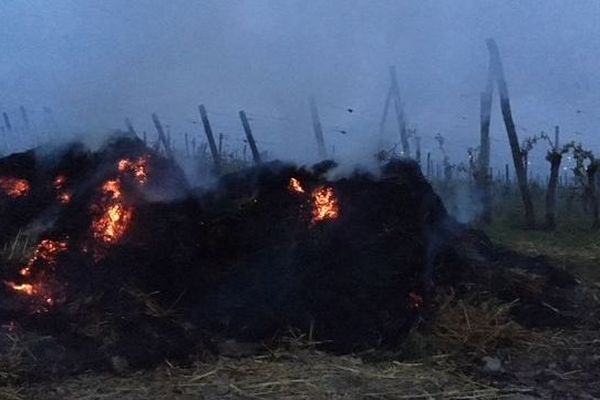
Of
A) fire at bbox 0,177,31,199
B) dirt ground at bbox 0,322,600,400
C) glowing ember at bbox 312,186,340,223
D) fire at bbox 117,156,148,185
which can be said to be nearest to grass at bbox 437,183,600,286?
dirt ground at bbox 0,322,600,400

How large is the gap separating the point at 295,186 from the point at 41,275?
2.46m

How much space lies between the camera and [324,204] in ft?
23.8

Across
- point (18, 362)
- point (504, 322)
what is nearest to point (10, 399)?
point (18, 362)

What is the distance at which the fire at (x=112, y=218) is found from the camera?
7051 mm

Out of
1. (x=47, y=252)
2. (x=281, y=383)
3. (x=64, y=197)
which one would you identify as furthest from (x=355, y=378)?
(x=64, y=197)

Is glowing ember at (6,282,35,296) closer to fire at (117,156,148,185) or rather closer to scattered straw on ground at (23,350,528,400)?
scattered straw on ground at (23,350,528,400)

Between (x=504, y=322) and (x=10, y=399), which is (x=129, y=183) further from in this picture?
(x=504, y=322)

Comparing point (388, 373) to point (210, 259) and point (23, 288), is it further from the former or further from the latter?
point (23, 288)

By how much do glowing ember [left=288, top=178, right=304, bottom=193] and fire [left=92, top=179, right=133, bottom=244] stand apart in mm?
1532

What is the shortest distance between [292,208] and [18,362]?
9.13 ft

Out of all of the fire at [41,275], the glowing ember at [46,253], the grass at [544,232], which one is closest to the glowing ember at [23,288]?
the fire at [41,275]

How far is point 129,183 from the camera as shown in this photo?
7.48 meters

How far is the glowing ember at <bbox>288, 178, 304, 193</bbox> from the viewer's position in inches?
293

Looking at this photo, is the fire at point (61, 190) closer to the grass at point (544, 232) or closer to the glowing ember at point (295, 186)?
the glowing ember at point (295, 186)
